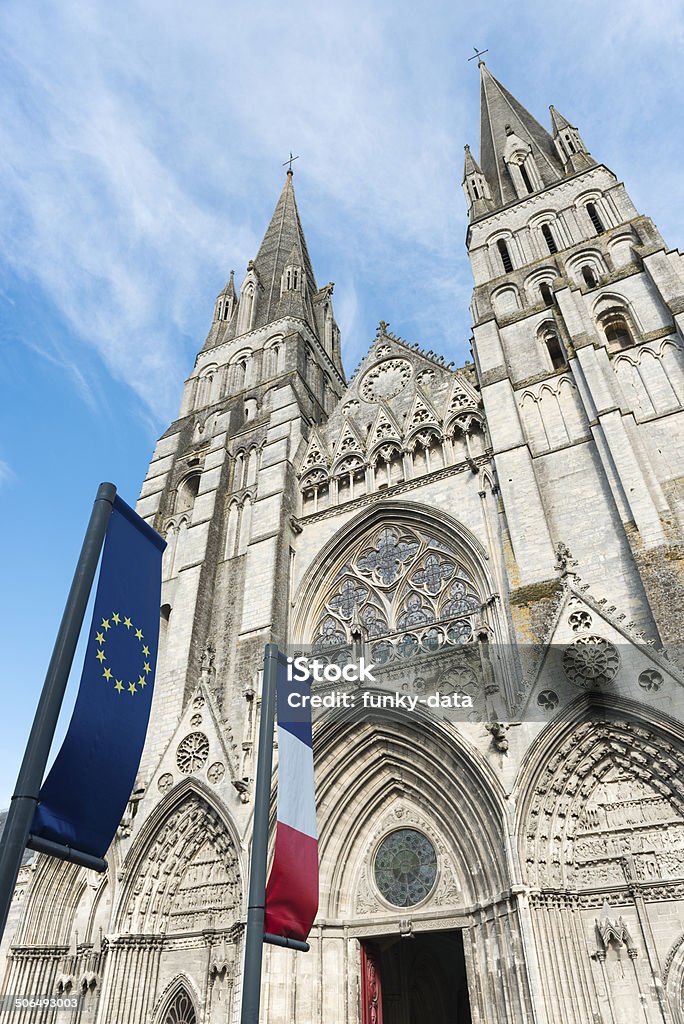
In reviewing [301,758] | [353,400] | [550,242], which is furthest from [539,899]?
[550,242]

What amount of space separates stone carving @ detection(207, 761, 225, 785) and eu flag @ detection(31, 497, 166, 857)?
7099 millimetres

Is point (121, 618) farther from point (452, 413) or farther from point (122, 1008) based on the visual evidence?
point (452, 413)

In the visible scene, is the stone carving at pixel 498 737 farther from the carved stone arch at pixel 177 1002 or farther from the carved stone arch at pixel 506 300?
the carved stone arch at pixel 506 300

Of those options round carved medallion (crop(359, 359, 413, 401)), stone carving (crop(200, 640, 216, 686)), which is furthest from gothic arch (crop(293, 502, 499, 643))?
round carved medallion (crop(359, 359, 413, 401))

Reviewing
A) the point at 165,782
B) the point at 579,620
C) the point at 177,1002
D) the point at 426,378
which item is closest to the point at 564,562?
the point at 579,620

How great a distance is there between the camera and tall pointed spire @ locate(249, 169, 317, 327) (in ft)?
83.5

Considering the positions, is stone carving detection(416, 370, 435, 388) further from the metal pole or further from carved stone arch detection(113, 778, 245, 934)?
the metal pole

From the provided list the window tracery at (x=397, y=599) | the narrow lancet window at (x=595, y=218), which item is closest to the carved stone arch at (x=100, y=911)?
the window tracery at (x=397, y=599)

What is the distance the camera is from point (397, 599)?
14.0m

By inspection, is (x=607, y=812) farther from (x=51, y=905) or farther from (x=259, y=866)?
(x=51, y=905)

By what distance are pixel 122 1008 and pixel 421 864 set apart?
5.35 m

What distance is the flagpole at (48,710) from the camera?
12.4ft

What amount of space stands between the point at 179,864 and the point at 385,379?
12.4 metres

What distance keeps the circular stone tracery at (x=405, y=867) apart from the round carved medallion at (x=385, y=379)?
10598mm
